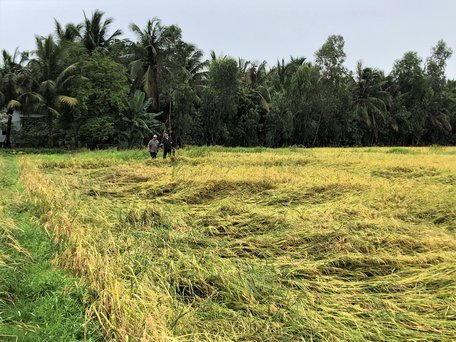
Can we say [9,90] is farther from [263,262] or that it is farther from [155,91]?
[263,262]

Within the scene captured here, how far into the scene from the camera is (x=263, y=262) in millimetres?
4027

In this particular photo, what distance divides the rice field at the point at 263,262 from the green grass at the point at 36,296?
12cm

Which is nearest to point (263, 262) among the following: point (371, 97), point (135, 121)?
point (135, 121)

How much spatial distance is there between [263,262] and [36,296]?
213 cm

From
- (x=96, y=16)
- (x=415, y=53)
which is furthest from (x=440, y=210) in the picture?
(x=415, y=53)

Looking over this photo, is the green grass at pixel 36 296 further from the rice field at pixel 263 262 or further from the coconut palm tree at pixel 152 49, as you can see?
the coconut palm tree at pixel 152 49

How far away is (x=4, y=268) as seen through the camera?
11.1 feet

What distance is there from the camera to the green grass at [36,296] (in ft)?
8.23

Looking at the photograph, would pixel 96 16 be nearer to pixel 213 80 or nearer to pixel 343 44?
pixel 213 80

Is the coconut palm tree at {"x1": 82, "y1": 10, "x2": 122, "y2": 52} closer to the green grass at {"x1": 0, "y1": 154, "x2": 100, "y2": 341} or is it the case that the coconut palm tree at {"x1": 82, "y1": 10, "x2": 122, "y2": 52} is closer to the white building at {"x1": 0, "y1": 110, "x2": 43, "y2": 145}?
the white building at {"x1": 0, "y1": 110, "x2": 43, "y2": 145}

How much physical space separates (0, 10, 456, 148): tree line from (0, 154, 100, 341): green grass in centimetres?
2050

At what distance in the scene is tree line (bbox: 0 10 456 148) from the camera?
24.3 meters

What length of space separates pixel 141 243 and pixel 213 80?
2639 cm

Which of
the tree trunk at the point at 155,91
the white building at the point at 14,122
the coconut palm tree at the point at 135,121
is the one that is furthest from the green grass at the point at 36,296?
the white building at the point at 14,122
